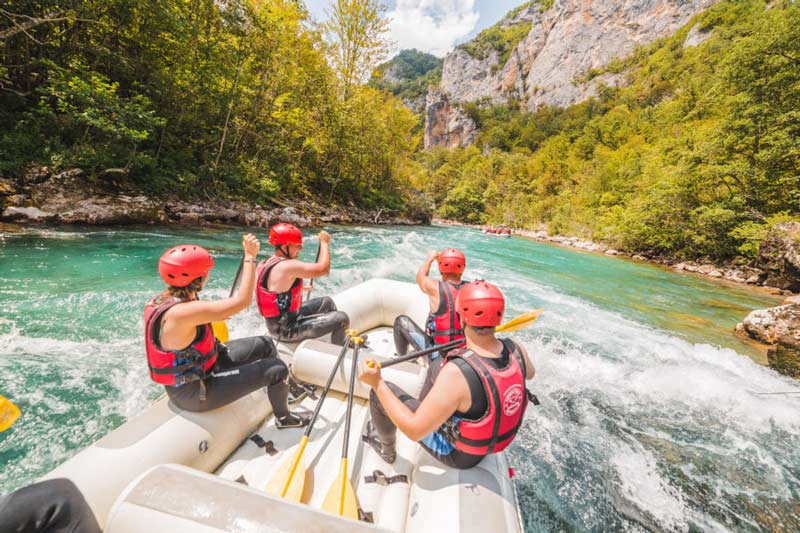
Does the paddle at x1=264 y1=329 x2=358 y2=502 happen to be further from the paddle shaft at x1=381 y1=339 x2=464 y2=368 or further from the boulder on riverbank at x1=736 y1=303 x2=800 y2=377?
the boulder on riverbank at x1=736 y1=303 x2=800 y2=377

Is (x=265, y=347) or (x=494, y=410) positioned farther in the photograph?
(x=265, y=347)

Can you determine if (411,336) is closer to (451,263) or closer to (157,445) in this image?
(451,263)

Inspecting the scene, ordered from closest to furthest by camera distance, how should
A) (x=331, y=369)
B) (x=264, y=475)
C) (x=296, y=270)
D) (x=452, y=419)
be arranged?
(x=452, y=419) < (x=264, y=475) < (x=331, y=369) < (x=296, y=270)

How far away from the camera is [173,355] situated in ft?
6.18

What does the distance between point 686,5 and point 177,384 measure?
9824cm

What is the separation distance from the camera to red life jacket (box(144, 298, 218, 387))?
1.80 meters

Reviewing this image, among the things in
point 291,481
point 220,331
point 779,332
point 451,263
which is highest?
point 451,263

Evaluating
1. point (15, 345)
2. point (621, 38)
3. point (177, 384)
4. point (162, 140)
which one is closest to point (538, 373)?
point (177, 384)

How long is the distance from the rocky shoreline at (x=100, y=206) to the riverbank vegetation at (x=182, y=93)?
0.33m

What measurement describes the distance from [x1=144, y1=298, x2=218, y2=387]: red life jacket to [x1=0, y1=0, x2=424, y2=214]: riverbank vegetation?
9530 millimetres

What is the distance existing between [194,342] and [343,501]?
132cm

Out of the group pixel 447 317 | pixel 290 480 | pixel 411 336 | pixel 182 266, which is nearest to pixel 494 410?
pixel 290 480

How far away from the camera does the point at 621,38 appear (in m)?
67.2

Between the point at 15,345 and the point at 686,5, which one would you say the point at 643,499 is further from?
the point at 686,5
